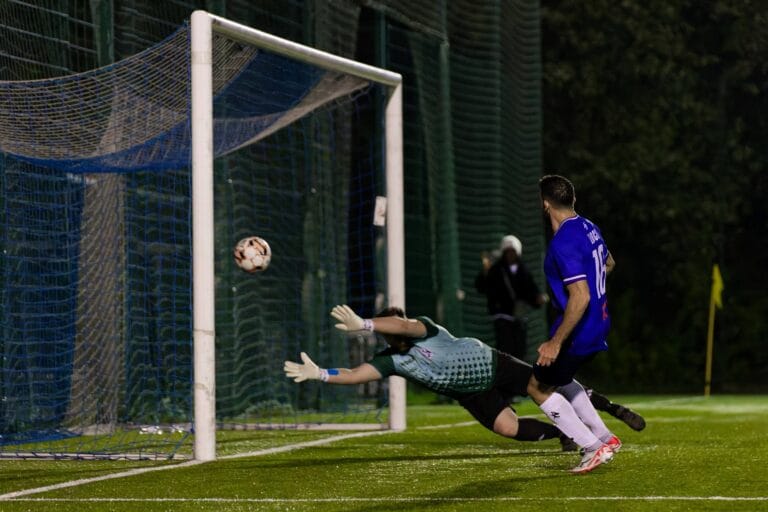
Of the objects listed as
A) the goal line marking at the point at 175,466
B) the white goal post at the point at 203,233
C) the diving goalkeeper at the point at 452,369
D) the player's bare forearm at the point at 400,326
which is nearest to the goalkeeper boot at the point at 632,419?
the diving goalkeeper at the point at 452,369

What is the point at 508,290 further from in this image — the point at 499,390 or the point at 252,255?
the point at 499,390

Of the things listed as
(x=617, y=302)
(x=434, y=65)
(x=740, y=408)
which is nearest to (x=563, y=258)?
(x=740, y=408)

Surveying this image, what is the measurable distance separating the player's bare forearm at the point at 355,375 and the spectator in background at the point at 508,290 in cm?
746

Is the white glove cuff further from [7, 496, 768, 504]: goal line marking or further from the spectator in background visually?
the spectator in background

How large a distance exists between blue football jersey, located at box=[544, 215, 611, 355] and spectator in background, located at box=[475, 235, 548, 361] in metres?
7.78

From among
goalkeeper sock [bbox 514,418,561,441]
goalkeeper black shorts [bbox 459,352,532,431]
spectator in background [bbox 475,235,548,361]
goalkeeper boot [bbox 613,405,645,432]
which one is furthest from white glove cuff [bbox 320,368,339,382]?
spectator in background [bbox 475,235,548,361]

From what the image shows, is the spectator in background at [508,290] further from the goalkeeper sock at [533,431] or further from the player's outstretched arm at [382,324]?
the player's outstretched arm at [382,324]

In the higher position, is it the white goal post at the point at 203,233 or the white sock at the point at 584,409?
the white goal post at the point at 203,233

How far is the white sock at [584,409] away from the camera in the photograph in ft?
30.1

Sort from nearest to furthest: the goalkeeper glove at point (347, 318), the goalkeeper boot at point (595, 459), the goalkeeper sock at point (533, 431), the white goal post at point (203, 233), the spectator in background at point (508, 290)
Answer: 1. the goalkeeper glove at point (347, 318)
2. the goalkeeper boot at point (595, 459)
3. the goalkeeper sock at point (533, 431)
4. the white goal post at point (203, 233)
5. the spectator in background at point (508, 290)

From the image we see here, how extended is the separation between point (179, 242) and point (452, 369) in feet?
20.9

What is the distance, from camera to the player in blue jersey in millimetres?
8258

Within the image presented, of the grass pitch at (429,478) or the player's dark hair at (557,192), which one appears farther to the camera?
the player's dark hair at (557,192)

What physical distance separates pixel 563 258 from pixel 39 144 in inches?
189
